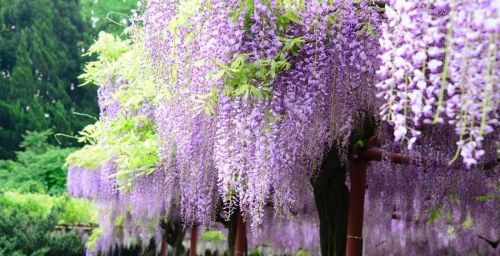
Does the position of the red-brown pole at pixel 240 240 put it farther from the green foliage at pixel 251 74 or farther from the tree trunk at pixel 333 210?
the green foliage at pixel 251 74

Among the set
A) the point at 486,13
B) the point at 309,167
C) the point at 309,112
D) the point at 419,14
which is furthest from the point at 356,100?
the point at 486,13

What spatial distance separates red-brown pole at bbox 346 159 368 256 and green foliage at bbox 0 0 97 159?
18.0 m

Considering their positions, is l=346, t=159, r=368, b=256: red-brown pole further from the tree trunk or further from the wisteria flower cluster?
the wisteria flower cluster

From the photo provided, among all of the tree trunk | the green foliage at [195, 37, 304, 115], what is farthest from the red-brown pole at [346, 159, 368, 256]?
the green foliage at [195, 37, 304, 115]

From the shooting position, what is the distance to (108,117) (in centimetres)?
853

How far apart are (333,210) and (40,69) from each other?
64.4ft

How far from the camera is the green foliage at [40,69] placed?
2323 cm

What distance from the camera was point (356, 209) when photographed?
6.42m

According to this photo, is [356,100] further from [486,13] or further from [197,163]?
[486,13]

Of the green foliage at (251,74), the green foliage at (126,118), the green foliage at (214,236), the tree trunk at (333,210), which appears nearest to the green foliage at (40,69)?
the green foliage at (214,236)

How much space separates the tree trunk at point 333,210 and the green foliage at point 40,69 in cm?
1753

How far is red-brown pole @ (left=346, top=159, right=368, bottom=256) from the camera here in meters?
6.38

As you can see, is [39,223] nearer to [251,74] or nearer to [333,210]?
[333,210]

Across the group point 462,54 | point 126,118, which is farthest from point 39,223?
point 462,54
